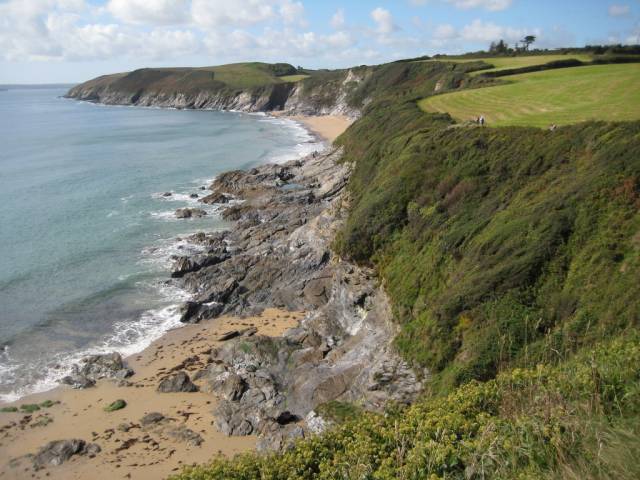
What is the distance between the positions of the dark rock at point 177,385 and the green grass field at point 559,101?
2373 cm

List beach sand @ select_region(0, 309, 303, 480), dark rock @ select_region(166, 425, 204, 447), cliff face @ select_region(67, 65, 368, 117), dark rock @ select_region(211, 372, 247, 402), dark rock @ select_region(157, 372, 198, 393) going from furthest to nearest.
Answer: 1. cliff face @ select_region(67, 65, 368, 117)
2. dark rock @ select_region(157, 372, 198, 393)
3. dark rock @ select_region(211, 372, 247, 402)
4. dark rock @ select_region(166, 425, 204, 447)
5. beach sand @ select_region(0, 309, 303, 480)

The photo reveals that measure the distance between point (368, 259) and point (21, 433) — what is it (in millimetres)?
18531

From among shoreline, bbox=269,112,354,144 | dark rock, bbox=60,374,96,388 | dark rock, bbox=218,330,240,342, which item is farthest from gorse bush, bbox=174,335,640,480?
shoreline, bbox=269,112,354,144

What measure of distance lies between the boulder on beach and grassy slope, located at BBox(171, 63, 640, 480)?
2401 centimetres

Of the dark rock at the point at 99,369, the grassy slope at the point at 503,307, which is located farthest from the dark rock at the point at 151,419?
the grassy slope at the point at 503,307

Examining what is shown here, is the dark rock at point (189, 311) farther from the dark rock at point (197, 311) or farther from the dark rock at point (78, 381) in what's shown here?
the dark rock at point (78, 381)

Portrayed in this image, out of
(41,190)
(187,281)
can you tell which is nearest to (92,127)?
(41,190)

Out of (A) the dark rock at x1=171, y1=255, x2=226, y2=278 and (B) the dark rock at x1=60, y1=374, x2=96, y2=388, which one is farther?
(A) the dark rock at x1=171, y1=255, x2=226, y2=278

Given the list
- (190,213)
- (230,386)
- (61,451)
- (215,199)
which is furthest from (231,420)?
(215,199)

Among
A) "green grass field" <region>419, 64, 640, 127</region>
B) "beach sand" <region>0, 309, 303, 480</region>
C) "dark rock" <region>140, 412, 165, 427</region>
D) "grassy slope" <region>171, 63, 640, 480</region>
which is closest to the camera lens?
"grassy slope" <region>171, 63, 640, 480</region>

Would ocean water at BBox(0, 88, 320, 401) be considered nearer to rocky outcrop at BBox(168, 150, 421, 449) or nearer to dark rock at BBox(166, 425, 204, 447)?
rocky outcrop at BBox(168, 150, 421, 449)

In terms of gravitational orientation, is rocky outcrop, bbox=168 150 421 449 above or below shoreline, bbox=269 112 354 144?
below

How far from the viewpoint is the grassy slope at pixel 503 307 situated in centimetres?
926

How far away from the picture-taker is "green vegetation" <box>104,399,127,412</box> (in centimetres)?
2431
